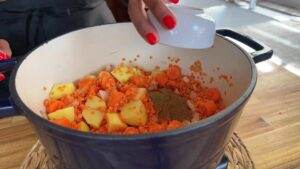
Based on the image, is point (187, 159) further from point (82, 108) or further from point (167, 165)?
point (82, 108)

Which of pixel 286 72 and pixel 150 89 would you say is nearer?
pixel 150 89

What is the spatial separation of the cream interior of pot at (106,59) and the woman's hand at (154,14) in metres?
0.12

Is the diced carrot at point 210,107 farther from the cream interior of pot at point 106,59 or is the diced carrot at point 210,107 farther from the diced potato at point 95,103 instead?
the diced potato at point 95,103

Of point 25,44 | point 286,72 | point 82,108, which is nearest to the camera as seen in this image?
point 82,108

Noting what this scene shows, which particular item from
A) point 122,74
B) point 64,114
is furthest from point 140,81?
point 64,114

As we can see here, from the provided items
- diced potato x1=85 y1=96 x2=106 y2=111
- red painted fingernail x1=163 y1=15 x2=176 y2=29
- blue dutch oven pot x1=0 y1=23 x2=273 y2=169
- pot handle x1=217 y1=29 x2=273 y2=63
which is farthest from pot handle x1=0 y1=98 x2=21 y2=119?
pot handle x1=217 y1=29 x2=273 y2=63

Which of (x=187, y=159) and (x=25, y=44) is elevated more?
(x=187, y=159)

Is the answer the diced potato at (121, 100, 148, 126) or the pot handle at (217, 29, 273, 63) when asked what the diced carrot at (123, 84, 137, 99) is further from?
the pot handle at (217, 29, 273, 63)

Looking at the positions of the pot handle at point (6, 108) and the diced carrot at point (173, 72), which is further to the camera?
the diced carrot at point (173, 72)

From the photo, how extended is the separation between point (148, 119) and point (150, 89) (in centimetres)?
9

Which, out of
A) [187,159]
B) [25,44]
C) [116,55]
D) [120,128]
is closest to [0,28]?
[25,44]

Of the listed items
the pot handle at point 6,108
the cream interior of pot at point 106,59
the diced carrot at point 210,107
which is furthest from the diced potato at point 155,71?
the pot handle at point 6,108

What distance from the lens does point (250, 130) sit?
58 centimetres

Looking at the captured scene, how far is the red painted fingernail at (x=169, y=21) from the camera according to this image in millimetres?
385
